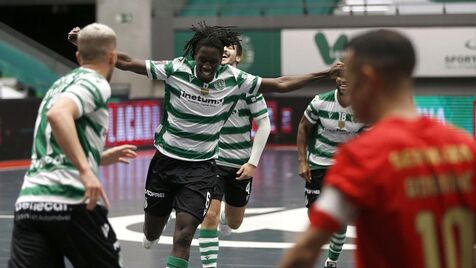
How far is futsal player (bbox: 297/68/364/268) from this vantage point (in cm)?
1000

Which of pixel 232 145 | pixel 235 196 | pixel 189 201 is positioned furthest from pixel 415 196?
pixel 235 196

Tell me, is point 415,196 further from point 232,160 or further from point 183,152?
point 232,160

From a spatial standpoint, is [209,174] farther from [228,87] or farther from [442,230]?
[442,230]

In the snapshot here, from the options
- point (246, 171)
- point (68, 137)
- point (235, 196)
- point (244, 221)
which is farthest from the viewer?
point (244, 221)

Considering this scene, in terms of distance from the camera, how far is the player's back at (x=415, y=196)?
3.65m

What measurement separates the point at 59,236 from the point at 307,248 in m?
2.51

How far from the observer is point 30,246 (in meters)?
5.89

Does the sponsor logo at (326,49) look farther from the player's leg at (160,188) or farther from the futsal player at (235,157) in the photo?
the player's leg at (160,188)

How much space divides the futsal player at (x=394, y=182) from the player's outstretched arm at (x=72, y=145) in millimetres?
2074

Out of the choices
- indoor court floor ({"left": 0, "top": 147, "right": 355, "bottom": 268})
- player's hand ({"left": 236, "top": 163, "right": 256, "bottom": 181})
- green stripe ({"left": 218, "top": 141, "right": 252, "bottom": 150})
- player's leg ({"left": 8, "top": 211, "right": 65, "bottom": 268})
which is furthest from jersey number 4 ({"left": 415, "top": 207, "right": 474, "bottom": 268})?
indoor court floor ({"left": 0, "top": 147, "right": 355, "bottom": 268})

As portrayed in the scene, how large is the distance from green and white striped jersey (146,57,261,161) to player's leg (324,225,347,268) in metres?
1.52

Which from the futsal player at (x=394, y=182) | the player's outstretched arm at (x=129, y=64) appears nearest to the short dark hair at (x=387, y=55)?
the futsal player at (x=394, y=182)

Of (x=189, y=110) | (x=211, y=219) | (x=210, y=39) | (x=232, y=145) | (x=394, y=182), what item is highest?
(x=394, y=182)

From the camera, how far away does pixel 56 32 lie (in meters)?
42.9
